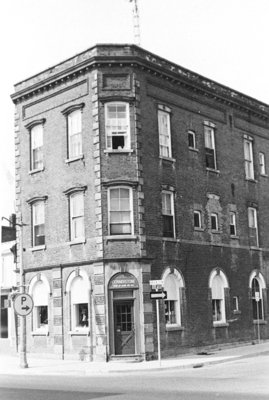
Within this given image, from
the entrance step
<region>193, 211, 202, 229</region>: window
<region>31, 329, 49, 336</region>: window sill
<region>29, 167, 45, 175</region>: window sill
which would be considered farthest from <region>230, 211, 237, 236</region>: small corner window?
<region>31, 329, 49, 336</region>: window sill

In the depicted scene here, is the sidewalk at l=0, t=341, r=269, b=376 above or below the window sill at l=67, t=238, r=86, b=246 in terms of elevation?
below

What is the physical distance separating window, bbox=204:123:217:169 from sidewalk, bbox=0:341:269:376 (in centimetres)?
954

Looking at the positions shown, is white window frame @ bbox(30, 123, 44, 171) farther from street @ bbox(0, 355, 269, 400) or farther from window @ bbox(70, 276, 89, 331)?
street @ bbox(0, 355, 269, 400)

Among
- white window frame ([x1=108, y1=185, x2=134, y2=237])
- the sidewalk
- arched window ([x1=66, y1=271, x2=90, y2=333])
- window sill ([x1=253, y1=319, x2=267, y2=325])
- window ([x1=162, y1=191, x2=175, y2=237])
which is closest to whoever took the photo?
the sidewalk

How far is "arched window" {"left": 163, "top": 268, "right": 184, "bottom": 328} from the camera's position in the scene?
2623 cm

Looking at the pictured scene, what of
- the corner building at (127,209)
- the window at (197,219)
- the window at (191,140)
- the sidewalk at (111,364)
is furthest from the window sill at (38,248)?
the window at (191,140)

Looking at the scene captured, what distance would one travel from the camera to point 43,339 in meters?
27.1

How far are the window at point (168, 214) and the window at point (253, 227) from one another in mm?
7290

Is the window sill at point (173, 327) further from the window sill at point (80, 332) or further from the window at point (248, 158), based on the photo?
the window at point (248, 158)

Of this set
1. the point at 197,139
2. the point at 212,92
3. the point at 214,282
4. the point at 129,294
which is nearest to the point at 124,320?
the point at 129,294

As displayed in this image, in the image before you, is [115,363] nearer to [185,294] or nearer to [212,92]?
[185,294]

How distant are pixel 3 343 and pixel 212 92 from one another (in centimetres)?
2017

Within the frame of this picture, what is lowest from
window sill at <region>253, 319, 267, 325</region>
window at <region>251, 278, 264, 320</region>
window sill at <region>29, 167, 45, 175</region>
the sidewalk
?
the sidewalk

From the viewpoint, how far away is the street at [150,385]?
13414 millimetres
